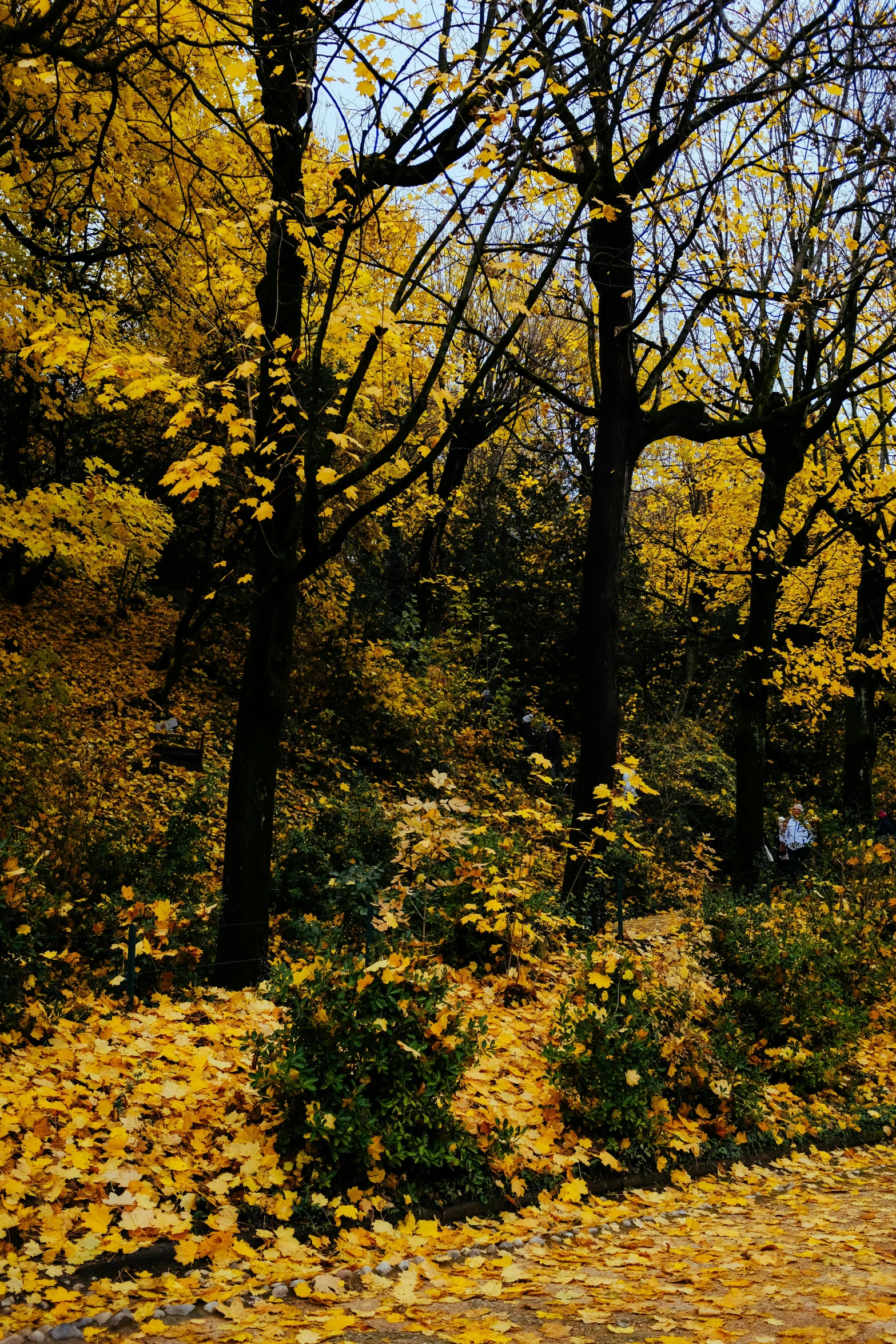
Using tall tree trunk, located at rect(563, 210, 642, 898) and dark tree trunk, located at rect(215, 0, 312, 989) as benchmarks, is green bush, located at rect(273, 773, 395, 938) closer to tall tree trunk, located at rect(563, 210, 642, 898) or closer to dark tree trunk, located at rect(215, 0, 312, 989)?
dark tree trunk, located at rect(215, 0, 312, 989)

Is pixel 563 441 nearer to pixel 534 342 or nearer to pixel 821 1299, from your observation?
pixel 534 342

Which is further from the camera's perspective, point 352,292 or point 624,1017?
point 352,292

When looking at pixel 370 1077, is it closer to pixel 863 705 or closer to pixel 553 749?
pixel 863 705

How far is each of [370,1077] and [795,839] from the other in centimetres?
1177

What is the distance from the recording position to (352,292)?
25.9 ft

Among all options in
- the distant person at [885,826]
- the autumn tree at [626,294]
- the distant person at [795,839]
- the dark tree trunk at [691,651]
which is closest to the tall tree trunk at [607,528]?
the autumn tree at [626,294]

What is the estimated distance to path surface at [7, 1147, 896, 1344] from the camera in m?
3.16

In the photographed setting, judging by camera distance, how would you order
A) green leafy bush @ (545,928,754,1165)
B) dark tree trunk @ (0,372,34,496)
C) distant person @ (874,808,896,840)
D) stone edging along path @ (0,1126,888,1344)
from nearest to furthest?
stone edging along path @ (0,1126,888,1344) < green leafy bush @ (545,928,754,1165) < dark tree trunk @ (0,372,34,496) < distant person @ (874,808,896,840)

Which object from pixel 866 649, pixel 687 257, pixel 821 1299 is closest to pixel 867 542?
pixel 866 649

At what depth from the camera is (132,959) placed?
5.68 m

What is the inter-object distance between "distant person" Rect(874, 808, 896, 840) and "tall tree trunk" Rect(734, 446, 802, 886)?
421 cm

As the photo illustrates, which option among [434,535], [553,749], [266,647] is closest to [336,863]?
[266,647]

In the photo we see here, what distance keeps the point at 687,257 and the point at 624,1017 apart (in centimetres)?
858

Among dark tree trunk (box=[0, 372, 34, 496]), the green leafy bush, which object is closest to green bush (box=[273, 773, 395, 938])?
the green leafy bush
